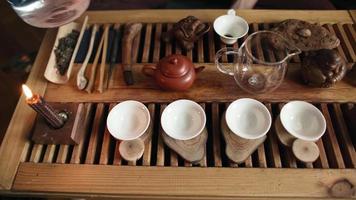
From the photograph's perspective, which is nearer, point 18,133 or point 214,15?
point 18,133

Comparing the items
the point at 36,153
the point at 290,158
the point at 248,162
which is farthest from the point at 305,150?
the point at 36,153

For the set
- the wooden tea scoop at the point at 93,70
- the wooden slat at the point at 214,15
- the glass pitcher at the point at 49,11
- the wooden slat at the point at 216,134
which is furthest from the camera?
the wooden slat at the point at 214,15

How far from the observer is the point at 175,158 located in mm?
783

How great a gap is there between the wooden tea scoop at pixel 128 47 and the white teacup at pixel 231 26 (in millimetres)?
283

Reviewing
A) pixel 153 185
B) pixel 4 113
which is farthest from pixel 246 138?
pixel 4 113


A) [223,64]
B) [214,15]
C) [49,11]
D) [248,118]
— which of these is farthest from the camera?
[214,15]

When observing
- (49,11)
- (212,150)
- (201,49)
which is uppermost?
(49,11)

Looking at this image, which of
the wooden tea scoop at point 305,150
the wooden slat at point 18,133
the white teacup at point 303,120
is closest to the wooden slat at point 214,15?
the wooden slat at point 18,133

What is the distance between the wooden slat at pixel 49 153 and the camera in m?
0.79

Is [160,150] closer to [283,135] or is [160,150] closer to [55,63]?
[283,135]

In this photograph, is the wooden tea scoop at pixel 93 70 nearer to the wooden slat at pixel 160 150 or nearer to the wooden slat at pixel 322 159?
the wooden slat at pixel 160 150

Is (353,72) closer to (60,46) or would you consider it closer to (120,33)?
(120,33)

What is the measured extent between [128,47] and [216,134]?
417mm

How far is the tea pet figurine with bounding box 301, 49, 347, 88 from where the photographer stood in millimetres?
828
